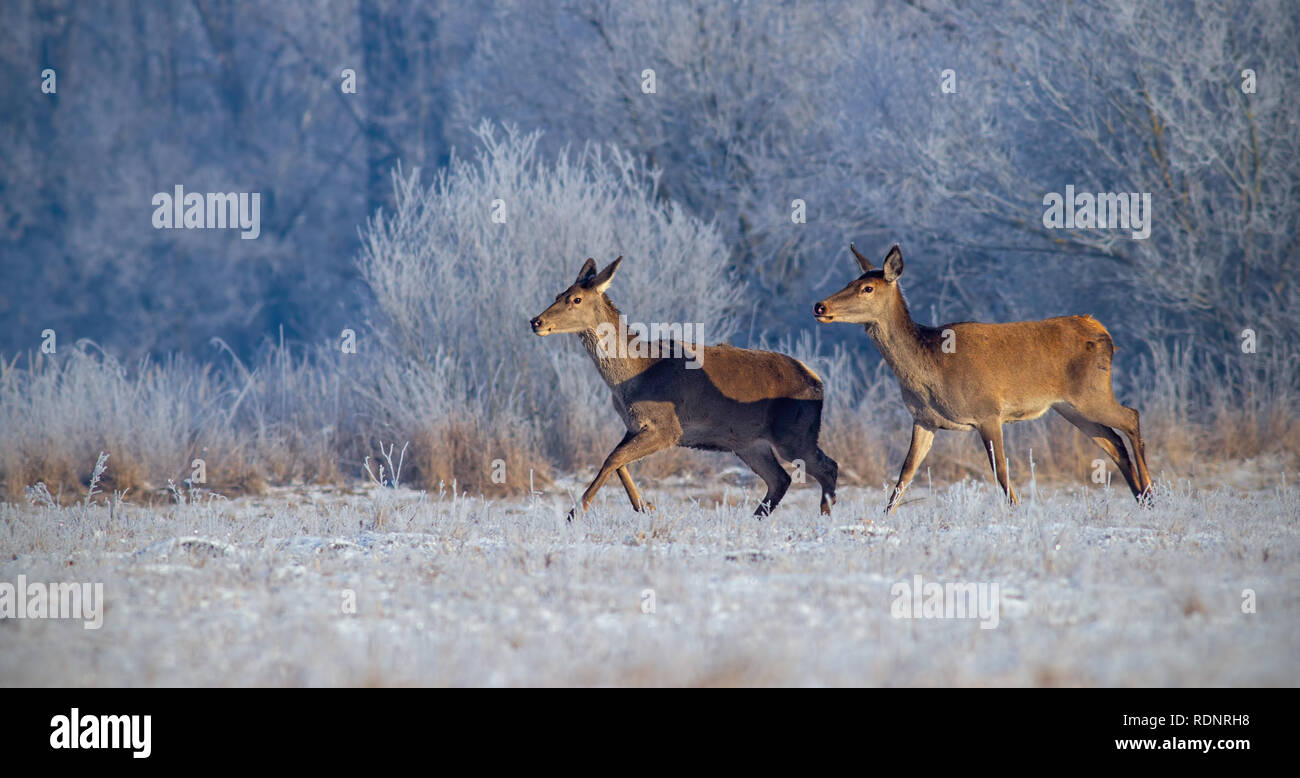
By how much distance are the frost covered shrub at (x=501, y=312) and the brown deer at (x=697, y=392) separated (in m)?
3.21

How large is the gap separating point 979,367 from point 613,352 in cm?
237

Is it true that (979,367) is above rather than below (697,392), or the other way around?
above

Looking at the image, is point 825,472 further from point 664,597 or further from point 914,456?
point 664,597

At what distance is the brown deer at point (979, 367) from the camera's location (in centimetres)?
808

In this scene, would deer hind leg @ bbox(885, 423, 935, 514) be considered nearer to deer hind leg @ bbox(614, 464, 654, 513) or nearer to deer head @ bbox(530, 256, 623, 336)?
deer hind leg @ bbox(614, 464, 654, 513)

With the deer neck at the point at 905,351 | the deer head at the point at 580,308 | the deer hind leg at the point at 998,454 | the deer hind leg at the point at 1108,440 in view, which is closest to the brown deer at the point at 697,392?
the deer head at the point at 580,308

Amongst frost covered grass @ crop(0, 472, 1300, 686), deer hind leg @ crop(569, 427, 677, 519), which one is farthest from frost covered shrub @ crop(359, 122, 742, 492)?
frost covered grass @ crop(0, 472, 1300, 686)

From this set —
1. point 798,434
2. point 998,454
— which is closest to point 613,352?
point 798,434

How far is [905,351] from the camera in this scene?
26.8 ft

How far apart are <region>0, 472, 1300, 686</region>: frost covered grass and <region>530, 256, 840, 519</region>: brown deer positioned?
2.49 feet

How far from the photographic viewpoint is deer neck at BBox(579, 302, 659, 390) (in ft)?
27.9

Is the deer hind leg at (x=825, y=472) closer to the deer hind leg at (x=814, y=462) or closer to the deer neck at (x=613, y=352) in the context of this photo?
the deer hind leg at (x=814, y=462)
